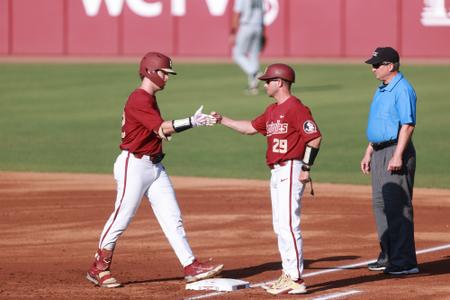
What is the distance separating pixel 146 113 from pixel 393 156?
2.19m

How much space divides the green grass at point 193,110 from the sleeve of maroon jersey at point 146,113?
6911mm

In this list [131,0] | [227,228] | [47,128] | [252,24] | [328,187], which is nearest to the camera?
[227,228]

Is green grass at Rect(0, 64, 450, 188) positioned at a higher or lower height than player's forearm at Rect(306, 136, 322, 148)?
lower

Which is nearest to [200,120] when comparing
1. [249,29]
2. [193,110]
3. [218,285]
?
[218,285]

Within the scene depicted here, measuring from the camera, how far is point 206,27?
3528 cm

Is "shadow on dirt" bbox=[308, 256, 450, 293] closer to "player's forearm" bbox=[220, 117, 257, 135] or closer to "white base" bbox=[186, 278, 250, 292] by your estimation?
"white base" bbox=[186, 278, 250, 292]

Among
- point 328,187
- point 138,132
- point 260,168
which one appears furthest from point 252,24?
point 138,132

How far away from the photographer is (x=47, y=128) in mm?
21688

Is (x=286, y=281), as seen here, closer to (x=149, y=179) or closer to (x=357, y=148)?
(x=149, y=179)

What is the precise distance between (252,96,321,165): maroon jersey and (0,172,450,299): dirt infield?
114cm

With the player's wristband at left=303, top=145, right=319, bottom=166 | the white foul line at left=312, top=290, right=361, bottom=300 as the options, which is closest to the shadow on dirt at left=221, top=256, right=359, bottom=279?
the white foul line at left=312, top=290, right=361, bottom=300

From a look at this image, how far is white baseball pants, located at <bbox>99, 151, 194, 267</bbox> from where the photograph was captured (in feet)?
32.3

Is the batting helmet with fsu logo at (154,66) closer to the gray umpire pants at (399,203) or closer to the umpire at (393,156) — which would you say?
the umpire at (393,156)

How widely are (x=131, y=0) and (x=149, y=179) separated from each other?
2630 cm
